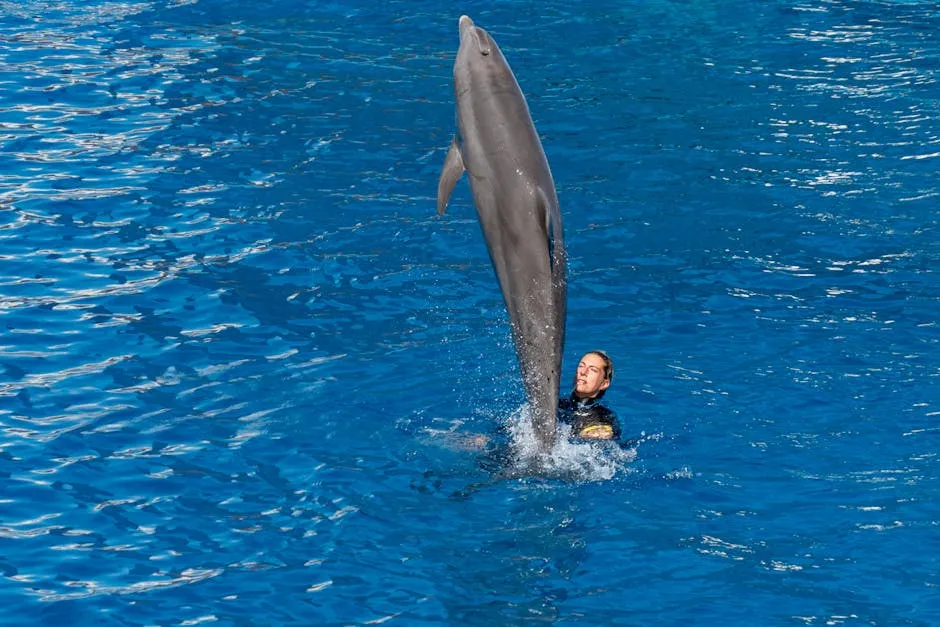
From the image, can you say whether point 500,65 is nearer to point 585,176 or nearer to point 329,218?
point 329,218

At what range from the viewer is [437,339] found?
10.9 meters

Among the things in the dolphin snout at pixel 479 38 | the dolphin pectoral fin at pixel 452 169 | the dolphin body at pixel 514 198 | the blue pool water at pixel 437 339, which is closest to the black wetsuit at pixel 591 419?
the blue pool water at pixel 437 339

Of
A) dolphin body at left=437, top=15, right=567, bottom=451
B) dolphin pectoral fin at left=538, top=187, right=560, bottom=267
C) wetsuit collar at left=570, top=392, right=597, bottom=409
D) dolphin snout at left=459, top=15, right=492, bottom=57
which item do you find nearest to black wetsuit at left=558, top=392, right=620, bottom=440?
wetsuit collar at left=570, top=392, right=597, bottom=409

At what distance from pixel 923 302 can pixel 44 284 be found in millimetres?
8147

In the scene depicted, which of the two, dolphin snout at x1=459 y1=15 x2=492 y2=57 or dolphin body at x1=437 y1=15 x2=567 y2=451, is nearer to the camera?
dolphin body at x1=437 y1=15 x2=567 y2=451

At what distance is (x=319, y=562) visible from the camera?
770 centimetres

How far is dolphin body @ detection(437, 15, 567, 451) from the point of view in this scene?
7.59m

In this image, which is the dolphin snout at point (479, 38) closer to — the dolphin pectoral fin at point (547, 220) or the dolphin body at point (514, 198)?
the dolphin body at point (514, 198)

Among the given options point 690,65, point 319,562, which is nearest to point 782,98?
point 690,65

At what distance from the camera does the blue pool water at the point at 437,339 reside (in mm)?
7602

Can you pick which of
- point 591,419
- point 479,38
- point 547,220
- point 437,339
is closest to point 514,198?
point 547,220

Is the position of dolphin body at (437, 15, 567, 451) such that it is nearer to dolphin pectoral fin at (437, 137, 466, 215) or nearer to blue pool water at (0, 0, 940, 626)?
dolphin pectoral fin at (437, 137, 466, 215)

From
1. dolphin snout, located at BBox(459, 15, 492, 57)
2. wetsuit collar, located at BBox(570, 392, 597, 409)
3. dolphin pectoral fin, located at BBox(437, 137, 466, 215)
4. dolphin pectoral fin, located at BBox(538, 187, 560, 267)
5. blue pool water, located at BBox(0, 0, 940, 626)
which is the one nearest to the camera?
dolphin pectoral fin, located at BBox(538, 187, 560, 267)

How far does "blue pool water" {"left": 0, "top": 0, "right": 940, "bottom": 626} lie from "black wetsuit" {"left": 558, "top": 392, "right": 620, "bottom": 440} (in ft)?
0.63
